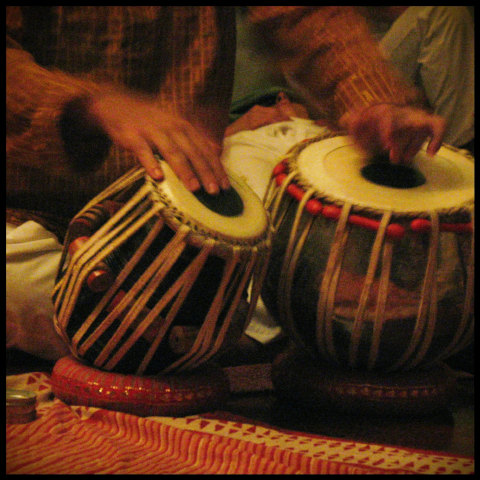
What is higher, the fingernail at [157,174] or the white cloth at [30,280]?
the fingernail at [157,174]

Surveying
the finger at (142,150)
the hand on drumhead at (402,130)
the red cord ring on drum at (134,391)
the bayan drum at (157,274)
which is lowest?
the red cord ring on drum at (134,391)

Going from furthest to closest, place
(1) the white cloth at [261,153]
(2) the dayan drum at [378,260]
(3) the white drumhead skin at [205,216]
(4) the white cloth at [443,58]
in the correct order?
1. (4) the white cloth at [443,58]
2. (1) the white cloth at [261,153]
3. (2) the dayan drum at [378,260]
4. (3) the white drumhead skin at [205,216]

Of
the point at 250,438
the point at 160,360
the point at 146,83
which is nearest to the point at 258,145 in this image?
the point at 146,83

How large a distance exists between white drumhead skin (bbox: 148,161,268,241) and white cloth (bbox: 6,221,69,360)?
413 mm

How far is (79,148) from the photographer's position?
107 cm

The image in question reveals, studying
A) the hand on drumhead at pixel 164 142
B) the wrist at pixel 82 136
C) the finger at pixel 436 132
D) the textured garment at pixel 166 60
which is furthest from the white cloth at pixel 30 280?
the finger at pixel 436 132

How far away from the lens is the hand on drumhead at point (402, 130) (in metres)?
1.06

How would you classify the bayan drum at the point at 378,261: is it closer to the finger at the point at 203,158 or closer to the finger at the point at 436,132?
the finger at the point at 436,132

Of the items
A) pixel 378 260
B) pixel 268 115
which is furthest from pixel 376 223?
pixel 268 115

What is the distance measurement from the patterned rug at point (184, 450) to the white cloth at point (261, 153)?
54cm

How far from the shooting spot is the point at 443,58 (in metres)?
2.40

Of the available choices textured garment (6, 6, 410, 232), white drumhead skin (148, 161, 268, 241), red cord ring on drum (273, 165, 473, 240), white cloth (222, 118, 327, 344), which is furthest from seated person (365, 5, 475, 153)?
white drumhead skin (148, 161, 268, 241)

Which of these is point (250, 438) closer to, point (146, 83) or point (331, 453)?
point (331, 453)

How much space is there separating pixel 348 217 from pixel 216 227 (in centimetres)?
24
